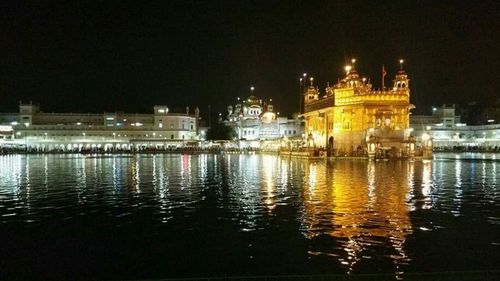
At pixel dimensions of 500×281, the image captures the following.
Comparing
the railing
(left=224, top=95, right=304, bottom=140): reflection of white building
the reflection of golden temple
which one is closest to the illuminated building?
the railing

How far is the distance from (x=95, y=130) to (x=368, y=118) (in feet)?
295

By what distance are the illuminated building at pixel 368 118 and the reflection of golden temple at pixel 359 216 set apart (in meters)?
40.0

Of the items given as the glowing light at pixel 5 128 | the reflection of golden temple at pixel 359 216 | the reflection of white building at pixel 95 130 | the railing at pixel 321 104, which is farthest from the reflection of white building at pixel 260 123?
the reflection of golden temple at pixel 359 216

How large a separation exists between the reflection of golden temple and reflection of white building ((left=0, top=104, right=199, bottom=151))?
114m

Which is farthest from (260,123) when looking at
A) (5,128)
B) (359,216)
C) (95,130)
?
(359,216)

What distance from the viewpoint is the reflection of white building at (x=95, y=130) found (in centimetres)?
13775

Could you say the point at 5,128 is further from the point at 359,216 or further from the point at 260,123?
the point at 359,216

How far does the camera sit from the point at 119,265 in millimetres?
12562

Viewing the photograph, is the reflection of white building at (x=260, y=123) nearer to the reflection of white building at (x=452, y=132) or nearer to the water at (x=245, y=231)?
the reflection of white building at (x=452, y=132)

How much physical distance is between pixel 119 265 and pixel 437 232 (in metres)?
9.72

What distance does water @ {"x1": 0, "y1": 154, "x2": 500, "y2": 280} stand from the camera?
1235 cm

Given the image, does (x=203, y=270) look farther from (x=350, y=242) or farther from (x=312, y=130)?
(x=312, y=130)

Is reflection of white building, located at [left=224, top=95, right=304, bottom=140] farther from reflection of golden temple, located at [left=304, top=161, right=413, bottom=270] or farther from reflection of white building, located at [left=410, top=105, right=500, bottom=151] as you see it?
reflection of golden temple, located at [left=304, top=161, right=413, bottom=270]

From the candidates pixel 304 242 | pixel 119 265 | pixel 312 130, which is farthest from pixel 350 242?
pixel 312 130
